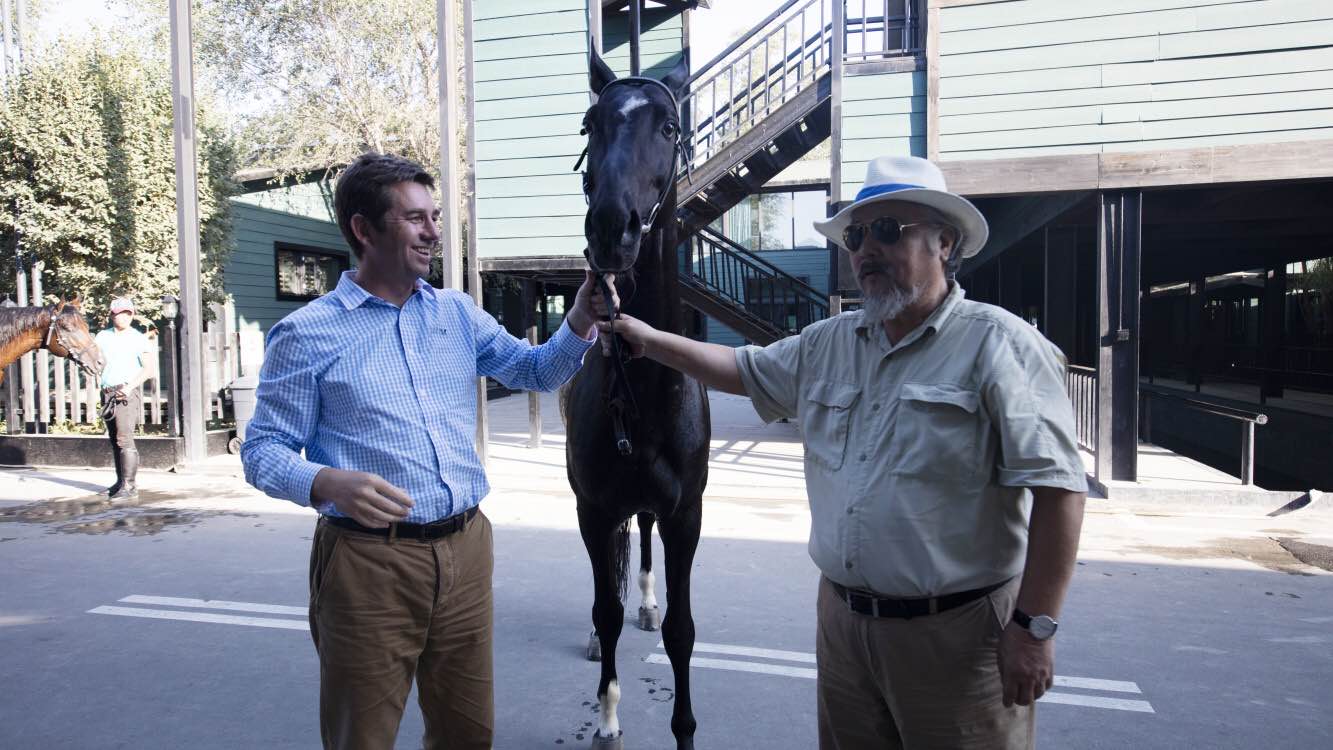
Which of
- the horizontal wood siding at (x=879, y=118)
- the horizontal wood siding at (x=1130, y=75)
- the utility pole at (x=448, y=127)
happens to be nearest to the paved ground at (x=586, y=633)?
the utility pole at (x=448, y=127)

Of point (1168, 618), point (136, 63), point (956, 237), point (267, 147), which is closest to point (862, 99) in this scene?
point (1168, 618)

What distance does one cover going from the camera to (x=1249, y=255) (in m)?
15.4

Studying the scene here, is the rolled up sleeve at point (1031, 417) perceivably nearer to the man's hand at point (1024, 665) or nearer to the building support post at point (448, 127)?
the man's hand at point (1024, 665)

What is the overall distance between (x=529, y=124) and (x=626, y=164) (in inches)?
289

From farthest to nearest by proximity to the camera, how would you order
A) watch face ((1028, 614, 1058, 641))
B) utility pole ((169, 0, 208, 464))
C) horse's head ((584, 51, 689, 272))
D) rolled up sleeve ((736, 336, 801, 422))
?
utility pole ((169, 0, 208, 464))
rolled up sleeve ((736, 336, 801, 422))
horse's head ((584, 51, 689, 272))
watch face ((1028, 614, 1058, 641))

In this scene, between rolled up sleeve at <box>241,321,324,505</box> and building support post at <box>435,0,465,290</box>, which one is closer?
rolled up sleeve at <box>241,321,324,505</box>

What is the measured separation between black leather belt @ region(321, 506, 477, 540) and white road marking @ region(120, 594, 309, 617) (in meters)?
2.81

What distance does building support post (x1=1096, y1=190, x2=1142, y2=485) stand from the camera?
6781 mm

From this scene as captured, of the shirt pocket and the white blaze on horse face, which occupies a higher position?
the white blaze on horse face

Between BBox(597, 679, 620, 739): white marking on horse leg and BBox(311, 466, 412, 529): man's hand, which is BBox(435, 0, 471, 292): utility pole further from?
BBox(311, 466, 412, 529): man's hand

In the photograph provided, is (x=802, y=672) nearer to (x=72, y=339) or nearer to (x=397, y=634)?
(x=397, y=634)

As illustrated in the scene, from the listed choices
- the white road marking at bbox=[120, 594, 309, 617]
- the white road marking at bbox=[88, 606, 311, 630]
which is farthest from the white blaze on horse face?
the white road marking at bbox=[120, 594, 309, 617]

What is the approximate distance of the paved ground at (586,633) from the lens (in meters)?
3.02

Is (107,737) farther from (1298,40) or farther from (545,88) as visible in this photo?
(1298,40)
